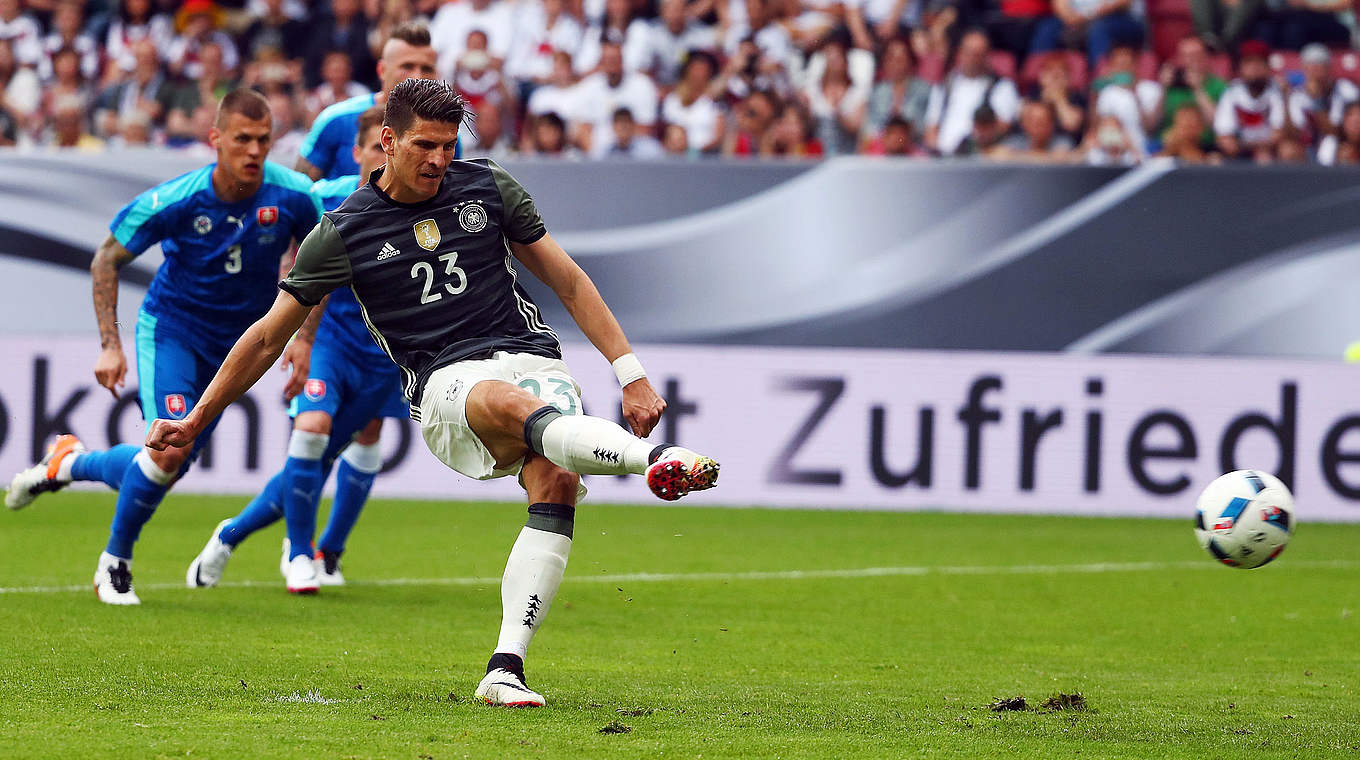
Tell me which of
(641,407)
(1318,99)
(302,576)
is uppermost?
(1318,99)

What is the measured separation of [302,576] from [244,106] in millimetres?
2352

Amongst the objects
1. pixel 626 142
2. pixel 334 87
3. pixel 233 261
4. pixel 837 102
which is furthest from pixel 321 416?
pixel 334 87

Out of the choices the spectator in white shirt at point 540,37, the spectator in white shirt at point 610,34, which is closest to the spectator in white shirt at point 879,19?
the spectator in white shirt at point 610,34

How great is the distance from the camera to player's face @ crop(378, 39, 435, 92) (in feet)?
28.6

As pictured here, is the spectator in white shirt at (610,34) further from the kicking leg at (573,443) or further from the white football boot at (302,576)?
the kicking leg at (573,443)

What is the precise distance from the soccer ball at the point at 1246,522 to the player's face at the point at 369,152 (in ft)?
13.5

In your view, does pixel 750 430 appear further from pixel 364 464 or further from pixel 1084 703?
pixel 1084 703

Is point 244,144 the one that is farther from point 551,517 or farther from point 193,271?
point 551,517

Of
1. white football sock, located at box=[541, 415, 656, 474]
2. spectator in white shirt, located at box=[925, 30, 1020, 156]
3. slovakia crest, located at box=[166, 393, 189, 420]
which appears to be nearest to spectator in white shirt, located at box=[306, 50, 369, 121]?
spectator in white shirt, located at box=[925, 30, 1020, 156]

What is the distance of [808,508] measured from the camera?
44.7ft

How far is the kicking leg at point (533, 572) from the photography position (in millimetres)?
5469

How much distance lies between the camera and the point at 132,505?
7.99 m

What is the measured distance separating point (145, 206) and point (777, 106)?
821 centimetres

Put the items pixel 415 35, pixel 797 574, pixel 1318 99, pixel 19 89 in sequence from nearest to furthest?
pixel 415 35 → pixel 797 574 → pixel 1318 99 → pixel 19 89
